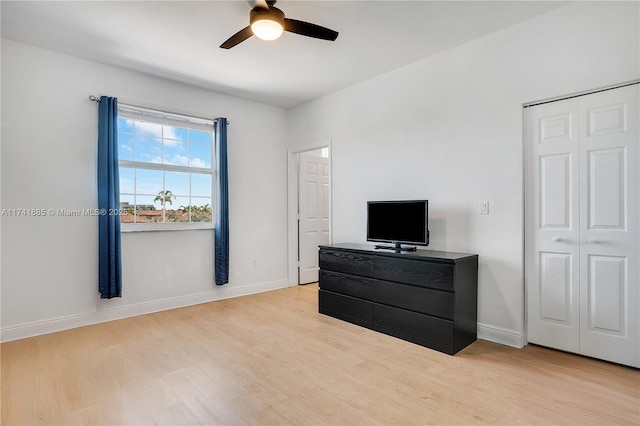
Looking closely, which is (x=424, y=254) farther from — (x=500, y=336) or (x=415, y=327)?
(x=500, y=336)

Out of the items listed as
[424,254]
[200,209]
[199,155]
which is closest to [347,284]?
[424,254]

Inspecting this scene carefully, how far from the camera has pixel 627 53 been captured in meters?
2.39

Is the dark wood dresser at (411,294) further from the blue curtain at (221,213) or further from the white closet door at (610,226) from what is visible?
the blue curtain at (221,213)

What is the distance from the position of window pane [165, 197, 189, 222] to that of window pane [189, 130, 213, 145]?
795mm

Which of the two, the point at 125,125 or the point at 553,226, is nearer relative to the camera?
the point at 553,226

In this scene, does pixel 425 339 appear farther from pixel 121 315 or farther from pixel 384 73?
pixel 121 315

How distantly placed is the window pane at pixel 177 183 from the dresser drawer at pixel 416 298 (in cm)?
267

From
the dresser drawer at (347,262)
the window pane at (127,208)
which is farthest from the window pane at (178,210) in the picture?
the dresser drawer at (347,262)

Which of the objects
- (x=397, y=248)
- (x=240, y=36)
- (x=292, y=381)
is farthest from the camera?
(x=397, y=248)

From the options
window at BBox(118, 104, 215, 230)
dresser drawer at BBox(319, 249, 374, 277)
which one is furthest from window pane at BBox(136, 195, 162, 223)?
dresser drawer at BBox(319, 249, 374, 277)

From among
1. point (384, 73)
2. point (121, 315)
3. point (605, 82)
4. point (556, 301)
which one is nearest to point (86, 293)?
point (121, 315)

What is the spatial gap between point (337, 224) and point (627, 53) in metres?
3.15

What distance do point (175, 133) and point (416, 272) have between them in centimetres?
333

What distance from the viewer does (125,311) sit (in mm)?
3764
